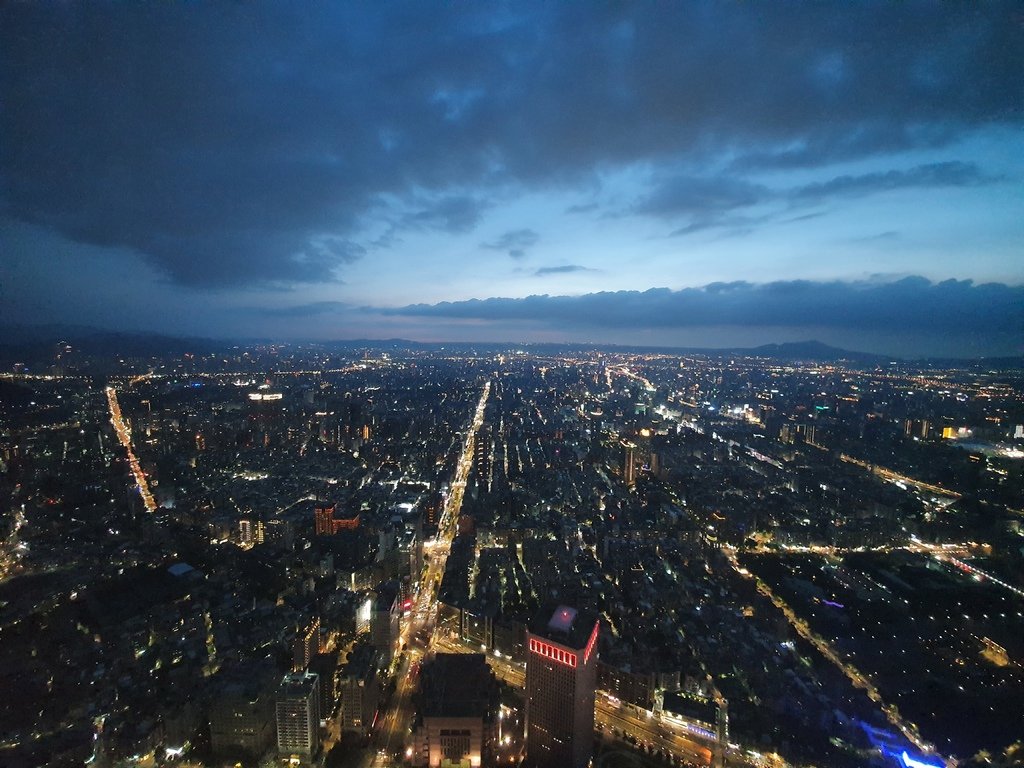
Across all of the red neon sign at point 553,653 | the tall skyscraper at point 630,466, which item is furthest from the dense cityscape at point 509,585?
the tall skyscraper at point 630,466

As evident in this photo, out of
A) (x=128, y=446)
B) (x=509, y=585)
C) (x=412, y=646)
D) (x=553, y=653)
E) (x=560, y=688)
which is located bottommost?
(x=412, y=646)

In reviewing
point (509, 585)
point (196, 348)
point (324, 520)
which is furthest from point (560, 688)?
point (196, 348)

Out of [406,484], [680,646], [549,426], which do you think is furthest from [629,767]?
[549,426]

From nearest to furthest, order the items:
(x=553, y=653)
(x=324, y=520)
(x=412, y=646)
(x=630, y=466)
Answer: (x=553, y=653)
(x=412, y=646)
(x=324, y=520)
(x=630, y=466)

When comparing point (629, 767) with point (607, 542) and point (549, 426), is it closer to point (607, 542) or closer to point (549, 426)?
point (607, 542)

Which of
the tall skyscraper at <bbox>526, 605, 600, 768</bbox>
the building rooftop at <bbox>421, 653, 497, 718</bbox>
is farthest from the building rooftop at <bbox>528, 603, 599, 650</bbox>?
the building rooftop at <bbox>421, 653, 497, 718</bbox>

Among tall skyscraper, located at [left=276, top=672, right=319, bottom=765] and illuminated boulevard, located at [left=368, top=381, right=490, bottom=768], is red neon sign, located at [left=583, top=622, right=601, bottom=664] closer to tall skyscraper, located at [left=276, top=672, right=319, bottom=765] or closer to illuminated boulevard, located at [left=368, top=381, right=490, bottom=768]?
illuminated boulevard, located at [left=368, top=381, right=490, bottom=768]

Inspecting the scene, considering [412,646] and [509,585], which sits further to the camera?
[509,585]

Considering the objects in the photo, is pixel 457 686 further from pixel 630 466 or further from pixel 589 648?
pixel 630 466
